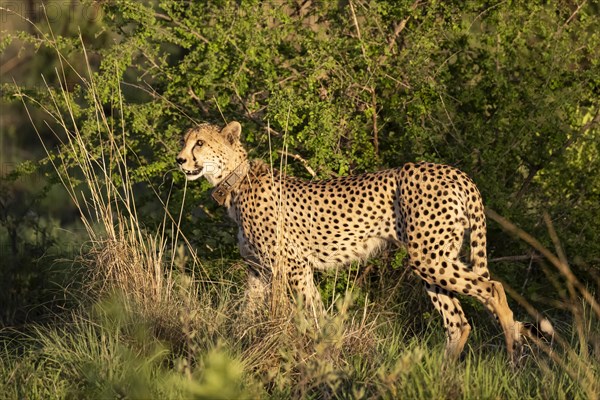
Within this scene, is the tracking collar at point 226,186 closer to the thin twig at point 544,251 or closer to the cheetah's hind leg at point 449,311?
the cheetah's hind leg at point 449,311

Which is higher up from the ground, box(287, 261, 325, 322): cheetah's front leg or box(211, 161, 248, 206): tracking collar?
box(211, 161, 248, 206): tracking collar

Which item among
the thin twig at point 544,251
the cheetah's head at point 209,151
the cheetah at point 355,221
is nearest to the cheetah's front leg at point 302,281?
the cheetah at point 355,221

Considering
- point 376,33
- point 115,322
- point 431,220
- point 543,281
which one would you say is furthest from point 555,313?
point 115,322

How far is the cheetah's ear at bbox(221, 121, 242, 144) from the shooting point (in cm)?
635

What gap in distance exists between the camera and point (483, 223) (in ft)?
19.4

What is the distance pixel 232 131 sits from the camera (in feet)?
20.9

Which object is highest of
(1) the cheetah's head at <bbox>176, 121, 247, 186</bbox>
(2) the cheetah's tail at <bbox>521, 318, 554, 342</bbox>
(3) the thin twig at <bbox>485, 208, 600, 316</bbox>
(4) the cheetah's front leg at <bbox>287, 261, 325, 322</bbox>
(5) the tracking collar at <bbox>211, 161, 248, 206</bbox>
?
(1) the cheetah's head at <bbox>176, 121, 247, 186</bbox>

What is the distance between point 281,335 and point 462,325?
137 cm

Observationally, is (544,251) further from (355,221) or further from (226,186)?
(226,186)

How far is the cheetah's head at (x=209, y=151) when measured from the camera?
6328mm

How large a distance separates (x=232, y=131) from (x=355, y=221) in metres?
0.89

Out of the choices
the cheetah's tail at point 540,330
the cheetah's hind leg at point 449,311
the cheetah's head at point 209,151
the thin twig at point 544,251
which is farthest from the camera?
the cheetah's head at point 209,151

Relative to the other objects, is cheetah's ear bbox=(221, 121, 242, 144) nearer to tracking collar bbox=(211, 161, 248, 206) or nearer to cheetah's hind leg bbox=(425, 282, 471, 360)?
tracking collar bbox=(211, 161, 248, 206)

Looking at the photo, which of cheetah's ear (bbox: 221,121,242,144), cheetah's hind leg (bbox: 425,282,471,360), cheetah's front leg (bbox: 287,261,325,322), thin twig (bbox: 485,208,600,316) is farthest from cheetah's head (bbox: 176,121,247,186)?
thin twig (bbox: 485,208,600,316)
